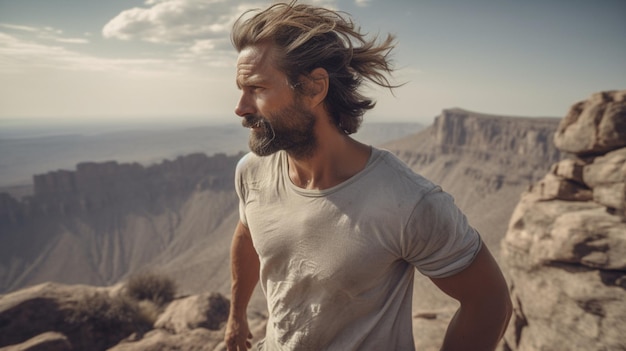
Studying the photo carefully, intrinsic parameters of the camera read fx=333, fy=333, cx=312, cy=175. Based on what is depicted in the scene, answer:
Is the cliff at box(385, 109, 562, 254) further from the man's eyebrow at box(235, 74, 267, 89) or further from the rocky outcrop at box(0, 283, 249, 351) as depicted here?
the man's eyebrow at box(235, 74, 267, 89)

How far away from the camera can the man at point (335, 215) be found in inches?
56.9

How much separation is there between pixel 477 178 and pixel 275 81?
64598mm

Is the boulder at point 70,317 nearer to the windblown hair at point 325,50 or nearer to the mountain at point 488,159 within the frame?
the windblown hair at point 325,50

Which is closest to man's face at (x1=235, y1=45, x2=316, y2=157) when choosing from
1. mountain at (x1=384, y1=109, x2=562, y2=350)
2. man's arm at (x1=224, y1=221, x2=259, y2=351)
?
man's arm at (x1=224, y1=221, x2=259, y2=351)

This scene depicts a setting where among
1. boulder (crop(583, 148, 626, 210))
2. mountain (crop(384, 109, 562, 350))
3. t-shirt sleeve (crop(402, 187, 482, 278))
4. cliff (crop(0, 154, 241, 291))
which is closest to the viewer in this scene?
t-shirt sleeve (crop(402, 187, 482, 278))

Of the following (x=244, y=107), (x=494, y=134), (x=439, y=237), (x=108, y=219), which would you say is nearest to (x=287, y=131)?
(x=244, y=107)

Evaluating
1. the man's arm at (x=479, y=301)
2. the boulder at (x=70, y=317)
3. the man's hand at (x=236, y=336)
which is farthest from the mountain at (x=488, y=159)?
the man's arm at (x=479, y=301)

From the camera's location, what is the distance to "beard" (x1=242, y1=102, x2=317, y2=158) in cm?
169

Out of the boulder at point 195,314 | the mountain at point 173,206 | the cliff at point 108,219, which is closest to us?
the boulder at point 195,314

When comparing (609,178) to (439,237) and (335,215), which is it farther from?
(335,215)

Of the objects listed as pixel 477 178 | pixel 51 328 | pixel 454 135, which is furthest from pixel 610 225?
pixel 454 135

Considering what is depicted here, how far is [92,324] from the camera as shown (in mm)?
5023

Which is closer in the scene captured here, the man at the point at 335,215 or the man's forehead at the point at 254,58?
the man at the point at 335,215

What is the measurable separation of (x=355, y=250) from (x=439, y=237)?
356mm
